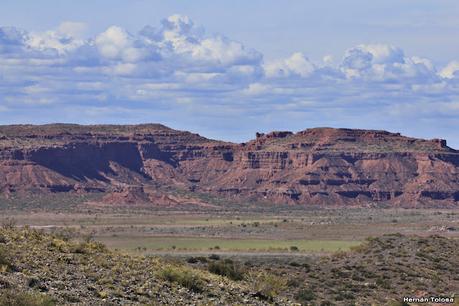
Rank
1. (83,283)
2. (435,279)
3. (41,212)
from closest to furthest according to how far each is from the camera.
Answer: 1. (83,283)
2. (435,279)
3. (41,212)

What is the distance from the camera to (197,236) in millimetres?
109875

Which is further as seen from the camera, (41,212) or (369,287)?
(41,212)

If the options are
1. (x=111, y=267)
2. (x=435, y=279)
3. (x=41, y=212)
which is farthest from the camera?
(x=41, y=212)

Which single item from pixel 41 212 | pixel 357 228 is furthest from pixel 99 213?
pixel 357 228

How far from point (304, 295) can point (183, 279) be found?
13.6 metres

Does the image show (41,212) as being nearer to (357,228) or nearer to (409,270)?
(357,228)

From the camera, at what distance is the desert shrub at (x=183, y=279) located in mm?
27484

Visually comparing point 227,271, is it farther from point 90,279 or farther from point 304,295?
point 90,279

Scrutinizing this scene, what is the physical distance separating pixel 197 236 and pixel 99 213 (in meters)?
70.1

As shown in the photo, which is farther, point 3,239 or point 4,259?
point 3,239

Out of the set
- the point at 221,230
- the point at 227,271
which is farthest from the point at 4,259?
the point at 221,230

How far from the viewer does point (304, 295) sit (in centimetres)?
4025

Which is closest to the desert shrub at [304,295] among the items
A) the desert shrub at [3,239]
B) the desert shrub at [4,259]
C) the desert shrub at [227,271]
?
the desert shrub at [227,271]

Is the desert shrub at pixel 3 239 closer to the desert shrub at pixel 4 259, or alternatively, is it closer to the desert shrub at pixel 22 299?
the desert shrub at pixel 4 259
